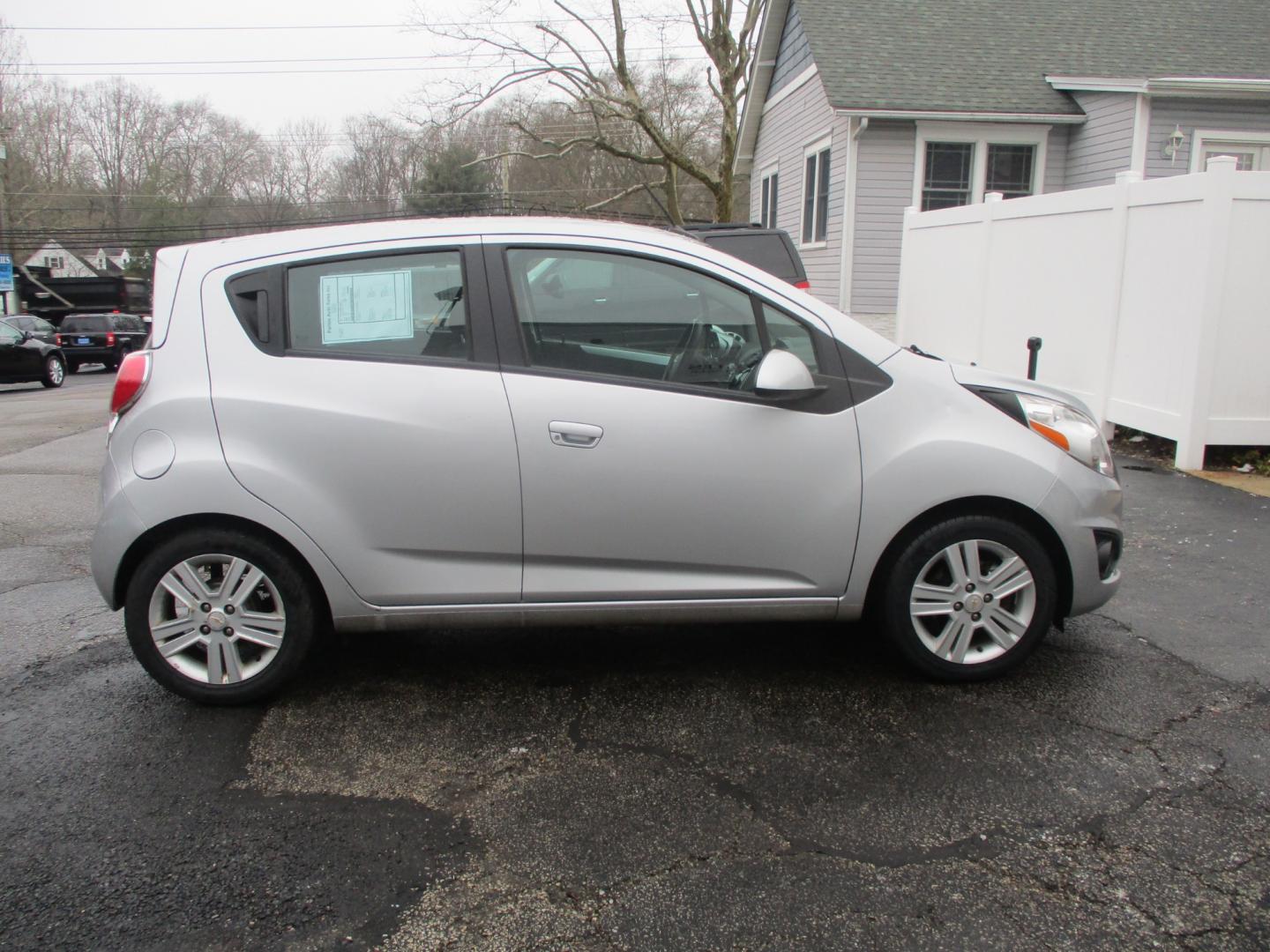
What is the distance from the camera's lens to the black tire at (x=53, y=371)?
21938mm

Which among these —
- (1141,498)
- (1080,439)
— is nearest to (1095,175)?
(1141,498)

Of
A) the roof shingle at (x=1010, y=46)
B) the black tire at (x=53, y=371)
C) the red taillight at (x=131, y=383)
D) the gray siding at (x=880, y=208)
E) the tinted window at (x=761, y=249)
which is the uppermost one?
the roof shingle at (x=1010, y=46)

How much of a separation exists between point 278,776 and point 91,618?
2.24 m

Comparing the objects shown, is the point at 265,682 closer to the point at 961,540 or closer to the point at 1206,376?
the point at 961,540

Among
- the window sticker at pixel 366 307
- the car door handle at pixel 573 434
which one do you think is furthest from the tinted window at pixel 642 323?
the window sticker at pixel 366 307

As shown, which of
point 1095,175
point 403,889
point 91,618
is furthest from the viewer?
point 1095,175

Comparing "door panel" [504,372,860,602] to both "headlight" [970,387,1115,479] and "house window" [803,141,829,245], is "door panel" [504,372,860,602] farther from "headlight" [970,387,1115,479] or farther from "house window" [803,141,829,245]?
"house window" [803,141,829,245]

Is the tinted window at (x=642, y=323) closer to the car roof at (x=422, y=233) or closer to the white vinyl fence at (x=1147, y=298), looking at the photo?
the car roof at (x=422, y=233)

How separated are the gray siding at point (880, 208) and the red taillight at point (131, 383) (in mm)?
13990

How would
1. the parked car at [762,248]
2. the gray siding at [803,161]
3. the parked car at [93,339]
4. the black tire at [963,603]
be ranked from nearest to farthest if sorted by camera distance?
the black tire at [963,603]
the parked car at [762,248]
the gray siding at [803,161]
the parked car at [93,339]

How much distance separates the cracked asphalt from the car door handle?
3.37 ft

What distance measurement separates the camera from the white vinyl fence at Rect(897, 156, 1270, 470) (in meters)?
7.41

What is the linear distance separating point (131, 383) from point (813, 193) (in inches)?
652

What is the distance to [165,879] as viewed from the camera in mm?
2715
